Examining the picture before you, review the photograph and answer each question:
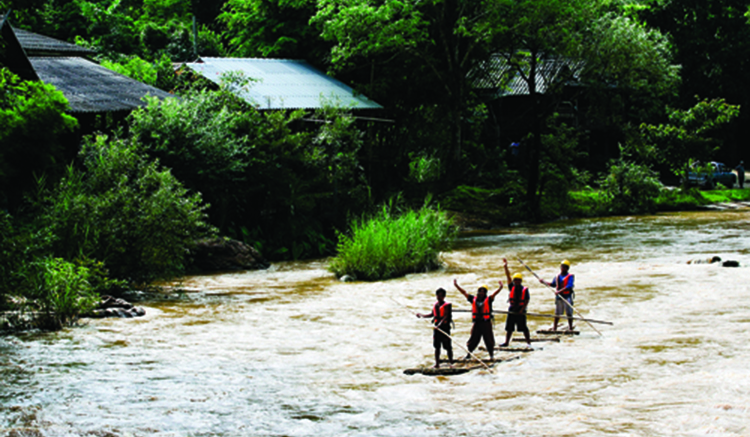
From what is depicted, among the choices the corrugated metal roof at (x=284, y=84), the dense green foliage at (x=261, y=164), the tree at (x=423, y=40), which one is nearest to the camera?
the dense green foliage at (x=261, y=164)

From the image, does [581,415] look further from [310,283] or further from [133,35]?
[133,35]

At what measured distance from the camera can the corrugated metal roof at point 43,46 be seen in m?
23.6

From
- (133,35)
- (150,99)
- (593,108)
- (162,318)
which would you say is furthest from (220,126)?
(593,108)

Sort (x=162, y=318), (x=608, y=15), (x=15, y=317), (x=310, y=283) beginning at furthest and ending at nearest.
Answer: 1. (x=608, y=15)
2. (x=310, y=283)
3. (x=162, y=318)
4. (x=15, y=317)

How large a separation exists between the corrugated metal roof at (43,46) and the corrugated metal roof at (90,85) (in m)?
0.35

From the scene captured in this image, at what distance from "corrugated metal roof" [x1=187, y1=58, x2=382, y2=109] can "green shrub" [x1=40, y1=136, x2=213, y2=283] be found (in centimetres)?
876

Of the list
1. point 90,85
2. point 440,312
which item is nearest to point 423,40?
point 90,85

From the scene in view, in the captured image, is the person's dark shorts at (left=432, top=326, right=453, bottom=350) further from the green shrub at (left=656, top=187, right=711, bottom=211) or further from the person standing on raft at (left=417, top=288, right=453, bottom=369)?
the green shrub at (left=656, top=187, right=711, bottom=211)

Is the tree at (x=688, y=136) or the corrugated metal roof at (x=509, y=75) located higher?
the corrugated metal roof at (x=509, y=75)

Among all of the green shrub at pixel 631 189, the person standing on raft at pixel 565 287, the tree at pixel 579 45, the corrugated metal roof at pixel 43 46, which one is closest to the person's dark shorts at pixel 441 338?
the person standing on raft at pixel 565 287

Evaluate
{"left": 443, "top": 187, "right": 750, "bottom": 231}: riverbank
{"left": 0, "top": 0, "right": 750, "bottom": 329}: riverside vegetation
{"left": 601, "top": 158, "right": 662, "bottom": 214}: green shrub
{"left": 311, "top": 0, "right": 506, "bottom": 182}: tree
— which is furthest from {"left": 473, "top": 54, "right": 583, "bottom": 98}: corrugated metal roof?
{"left": 443, "top": 187, "right": 750, "bottom": 231}: riverbank

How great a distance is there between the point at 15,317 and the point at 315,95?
16670 millimetres

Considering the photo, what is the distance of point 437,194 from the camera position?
28.4m

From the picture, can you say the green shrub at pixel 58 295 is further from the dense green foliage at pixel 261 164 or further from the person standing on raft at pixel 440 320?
the dense green foliage at pixel 261 164
